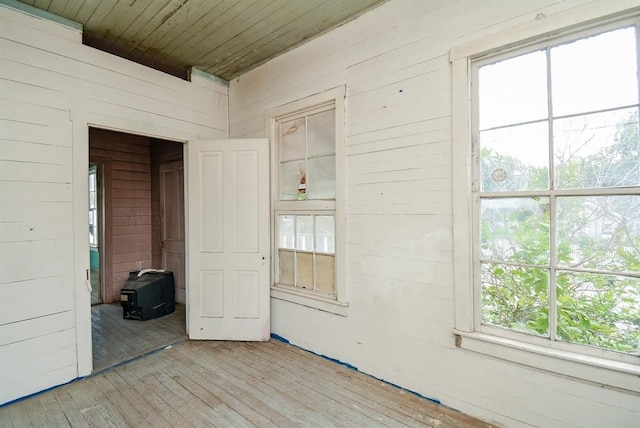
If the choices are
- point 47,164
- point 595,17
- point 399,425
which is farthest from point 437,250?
point 47,164

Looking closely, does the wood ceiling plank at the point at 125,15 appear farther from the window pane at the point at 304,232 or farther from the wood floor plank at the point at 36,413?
the wood floor plank at the point at 36,413

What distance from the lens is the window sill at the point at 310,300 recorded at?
103 inches

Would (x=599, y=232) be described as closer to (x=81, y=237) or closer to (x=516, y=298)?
(x=516, y=298)

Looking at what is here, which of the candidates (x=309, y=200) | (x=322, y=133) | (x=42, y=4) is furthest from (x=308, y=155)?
(x=42, y=4)

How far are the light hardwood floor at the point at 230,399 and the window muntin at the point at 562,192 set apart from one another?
86 centimetres

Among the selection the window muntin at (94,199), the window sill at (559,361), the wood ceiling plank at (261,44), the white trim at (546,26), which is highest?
the wood ceiling plank at (261,44)

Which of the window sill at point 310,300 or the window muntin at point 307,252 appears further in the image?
the window muntin at point 307,252

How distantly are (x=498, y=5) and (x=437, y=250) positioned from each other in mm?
1586

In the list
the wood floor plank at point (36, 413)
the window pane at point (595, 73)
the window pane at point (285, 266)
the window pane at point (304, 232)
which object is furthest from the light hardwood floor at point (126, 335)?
the window pane at point (595, 73)

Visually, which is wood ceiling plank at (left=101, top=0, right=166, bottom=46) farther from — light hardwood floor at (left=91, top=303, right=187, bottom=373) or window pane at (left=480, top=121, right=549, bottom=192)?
light hardwood floor at (left=91, top=303, right=187, bottom=373)

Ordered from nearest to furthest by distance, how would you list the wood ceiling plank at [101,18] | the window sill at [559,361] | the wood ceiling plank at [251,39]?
the window sill at [559,361] → the wood ceiling plank at [101,18] → the wood ceiling plank at [251,39]

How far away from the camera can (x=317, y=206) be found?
2795 millimetres

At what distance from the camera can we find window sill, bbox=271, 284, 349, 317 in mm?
2619

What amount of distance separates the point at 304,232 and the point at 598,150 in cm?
220
